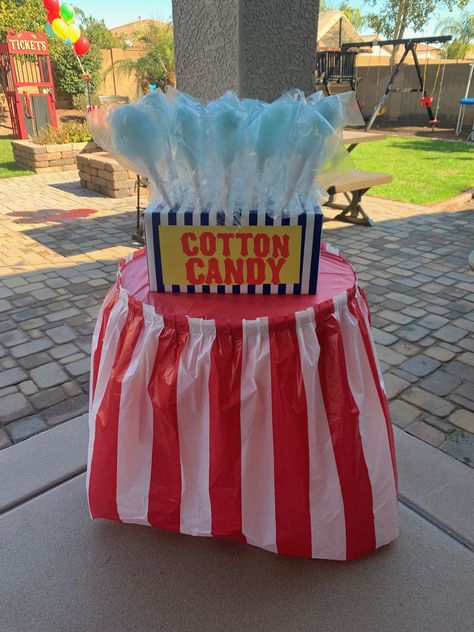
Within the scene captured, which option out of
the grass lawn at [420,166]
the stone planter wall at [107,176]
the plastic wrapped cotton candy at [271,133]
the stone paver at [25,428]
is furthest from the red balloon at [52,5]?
the plastic wrapped cotton candy at [271,133]

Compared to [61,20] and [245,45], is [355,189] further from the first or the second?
[61,20]

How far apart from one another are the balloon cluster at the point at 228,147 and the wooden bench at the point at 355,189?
2853mm

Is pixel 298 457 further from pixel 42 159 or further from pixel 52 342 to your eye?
pixel 42 159

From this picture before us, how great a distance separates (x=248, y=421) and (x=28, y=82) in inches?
492

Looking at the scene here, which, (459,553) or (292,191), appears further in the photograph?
(459,553)

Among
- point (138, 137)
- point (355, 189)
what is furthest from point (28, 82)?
point (138, 137)

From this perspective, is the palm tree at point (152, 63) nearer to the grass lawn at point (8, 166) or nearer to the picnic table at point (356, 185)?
the grass lawn at point (8, 166)

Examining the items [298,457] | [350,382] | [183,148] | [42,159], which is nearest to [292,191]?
[183,148]

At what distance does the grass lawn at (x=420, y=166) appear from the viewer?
690 centimetres

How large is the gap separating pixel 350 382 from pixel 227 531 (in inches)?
25.3

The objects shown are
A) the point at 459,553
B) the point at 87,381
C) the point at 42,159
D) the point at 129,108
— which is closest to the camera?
the point at 129,108

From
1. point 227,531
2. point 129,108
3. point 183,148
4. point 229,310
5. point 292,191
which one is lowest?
point 227,531

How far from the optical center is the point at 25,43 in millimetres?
10961

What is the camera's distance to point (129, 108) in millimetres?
1225
